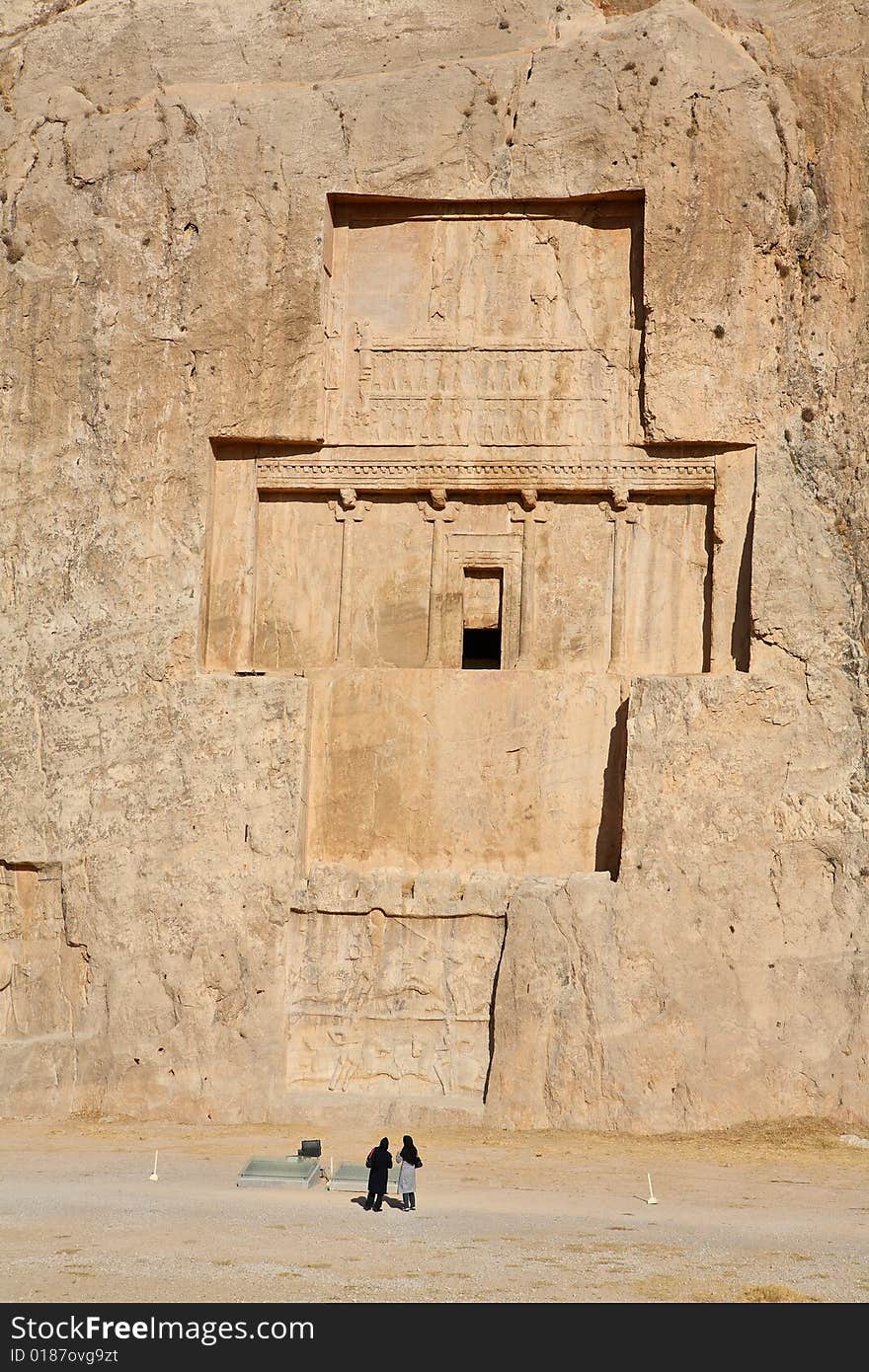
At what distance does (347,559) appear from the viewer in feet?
59.4

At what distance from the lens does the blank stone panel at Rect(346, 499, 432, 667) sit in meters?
18.1

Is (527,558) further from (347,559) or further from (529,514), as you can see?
(347,559)

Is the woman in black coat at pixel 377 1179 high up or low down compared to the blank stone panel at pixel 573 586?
down

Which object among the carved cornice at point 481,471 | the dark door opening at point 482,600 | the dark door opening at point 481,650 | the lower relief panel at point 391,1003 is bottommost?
the lower relief panel at point 391,1003

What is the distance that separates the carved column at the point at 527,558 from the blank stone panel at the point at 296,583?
70.5 inches

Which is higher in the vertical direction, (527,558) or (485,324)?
(485,324)

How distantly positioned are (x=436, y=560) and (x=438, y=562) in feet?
0.09

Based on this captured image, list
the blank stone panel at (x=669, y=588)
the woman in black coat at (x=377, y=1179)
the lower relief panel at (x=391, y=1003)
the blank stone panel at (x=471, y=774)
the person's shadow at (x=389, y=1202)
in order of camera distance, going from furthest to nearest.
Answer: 1. the blank stone panel at (x=669, y=588)
2. the blank stone panel at (x=471, y=774)
3. the lower relief panel at (x=391, y=1003)
4. the person's shadow at (x=389, y=1202)
5. the woman in black coat at (x=377, y=1179)

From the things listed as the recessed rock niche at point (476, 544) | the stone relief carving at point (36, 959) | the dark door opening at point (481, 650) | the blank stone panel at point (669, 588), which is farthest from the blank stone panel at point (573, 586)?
the stone relief carving at point (36, 959)

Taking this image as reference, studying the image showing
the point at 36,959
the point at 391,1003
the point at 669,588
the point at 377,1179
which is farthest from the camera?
the point at 669,588

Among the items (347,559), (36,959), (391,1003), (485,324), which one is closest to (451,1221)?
(391,1003)

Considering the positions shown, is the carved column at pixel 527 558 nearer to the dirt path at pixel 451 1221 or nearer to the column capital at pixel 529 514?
the column capital at pixel 529 514

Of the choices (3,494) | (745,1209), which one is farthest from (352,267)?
(745,1209)

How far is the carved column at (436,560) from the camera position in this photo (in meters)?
18.0
